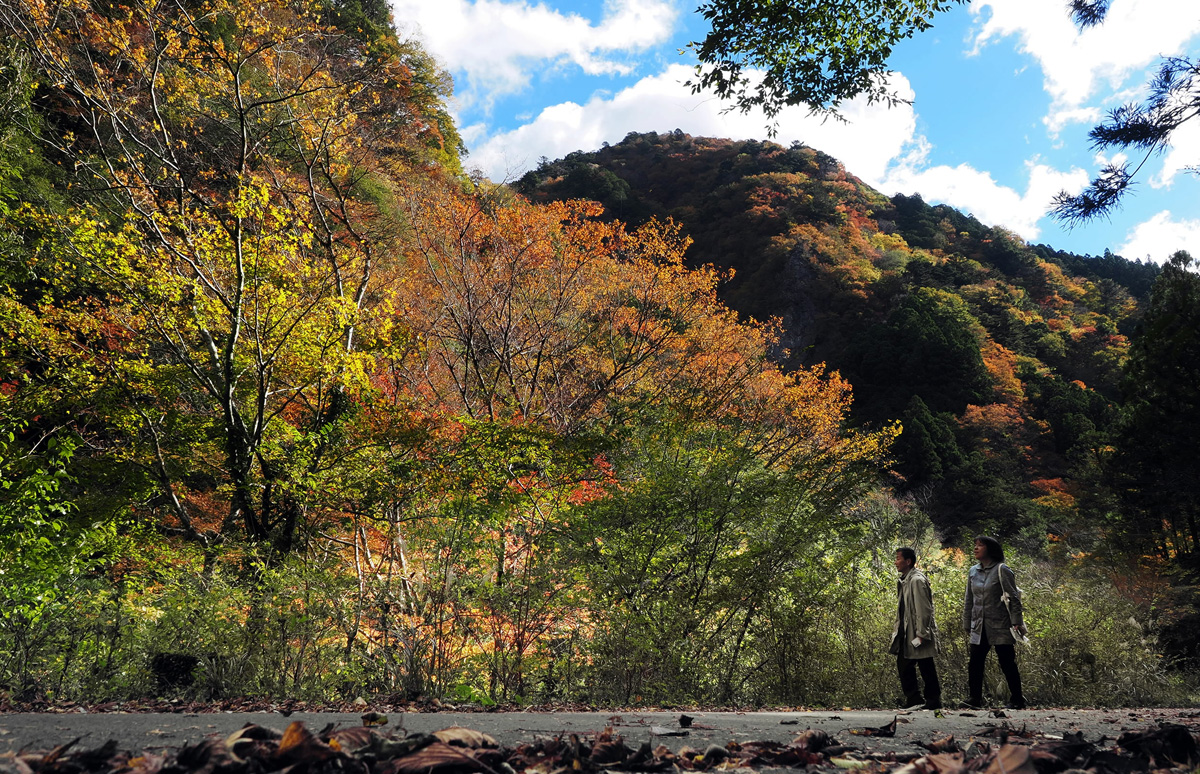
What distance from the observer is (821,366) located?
91.2ft

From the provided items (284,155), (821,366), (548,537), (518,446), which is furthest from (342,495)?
(821,366)

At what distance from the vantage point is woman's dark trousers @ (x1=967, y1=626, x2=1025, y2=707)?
518 centimetres

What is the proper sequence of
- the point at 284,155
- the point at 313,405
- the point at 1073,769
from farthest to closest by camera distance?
1. the point at 284,155
2. the point at 313,405
3. the point at 1073,769

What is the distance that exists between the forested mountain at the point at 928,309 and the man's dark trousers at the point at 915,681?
19.7 metres

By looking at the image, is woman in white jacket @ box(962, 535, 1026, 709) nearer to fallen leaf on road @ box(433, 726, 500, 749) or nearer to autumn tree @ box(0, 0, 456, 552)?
fallen leaf on road @ box(433, 726, 500, 749)

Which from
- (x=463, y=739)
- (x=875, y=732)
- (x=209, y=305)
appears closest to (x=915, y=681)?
(x=875, y=732)

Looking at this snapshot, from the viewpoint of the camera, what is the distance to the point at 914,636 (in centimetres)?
545

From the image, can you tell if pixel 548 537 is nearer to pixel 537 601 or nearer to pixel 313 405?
pixel 537 601

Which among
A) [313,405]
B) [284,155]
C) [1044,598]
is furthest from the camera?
[284,155]

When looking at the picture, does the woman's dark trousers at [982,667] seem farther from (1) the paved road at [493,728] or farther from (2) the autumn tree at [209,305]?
(2) the autumn tree at [209,305]

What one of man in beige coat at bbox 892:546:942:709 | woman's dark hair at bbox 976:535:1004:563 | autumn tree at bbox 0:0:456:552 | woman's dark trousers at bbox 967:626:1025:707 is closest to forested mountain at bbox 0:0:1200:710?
autumn tree at bbox 0:0:456:552

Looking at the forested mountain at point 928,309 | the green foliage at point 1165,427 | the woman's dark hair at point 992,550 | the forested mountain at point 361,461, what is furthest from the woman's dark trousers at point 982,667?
the forested mountain at point 928,309

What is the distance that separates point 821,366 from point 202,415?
24611 mm

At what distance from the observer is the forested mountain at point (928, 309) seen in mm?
29422
